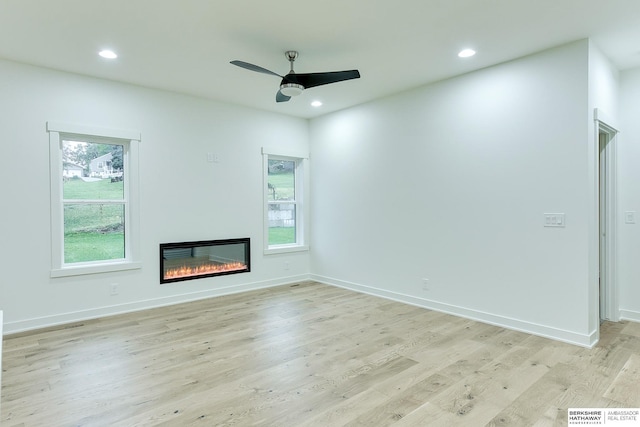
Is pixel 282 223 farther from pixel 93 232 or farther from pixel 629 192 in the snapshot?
pixel 629 192

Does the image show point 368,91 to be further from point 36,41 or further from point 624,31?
point 36,41

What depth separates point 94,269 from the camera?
4.33 metres

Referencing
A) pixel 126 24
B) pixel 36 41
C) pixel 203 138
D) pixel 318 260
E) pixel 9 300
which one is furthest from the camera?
pixel 318 260

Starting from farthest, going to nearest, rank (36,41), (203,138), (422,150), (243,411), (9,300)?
(203,138) → (422,150) → (9,300) → (36,41) → (243,411)

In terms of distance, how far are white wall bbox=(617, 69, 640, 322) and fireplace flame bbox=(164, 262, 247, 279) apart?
185 inches

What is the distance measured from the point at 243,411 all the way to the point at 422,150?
139 inches

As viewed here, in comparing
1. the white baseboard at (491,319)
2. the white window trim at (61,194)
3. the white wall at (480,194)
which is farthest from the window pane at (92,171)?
the white baseboard at (491,319)

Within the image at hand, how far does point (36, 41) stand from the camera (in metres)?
3.39

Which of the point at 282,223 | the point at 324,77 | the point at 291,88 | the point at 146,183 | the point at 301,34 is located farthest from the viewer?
the point at 282,223

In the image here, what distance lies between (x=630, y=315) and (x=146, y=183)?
5.73m

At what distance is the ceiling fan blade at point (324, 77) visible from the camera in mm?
3305

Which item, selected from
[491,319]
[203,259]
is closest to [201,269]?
[203,259]

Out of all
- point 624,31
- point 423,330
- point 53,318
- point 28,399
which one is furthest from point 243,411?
point 624,31

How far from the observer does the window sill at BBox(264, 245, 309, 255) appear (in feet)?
19.3
